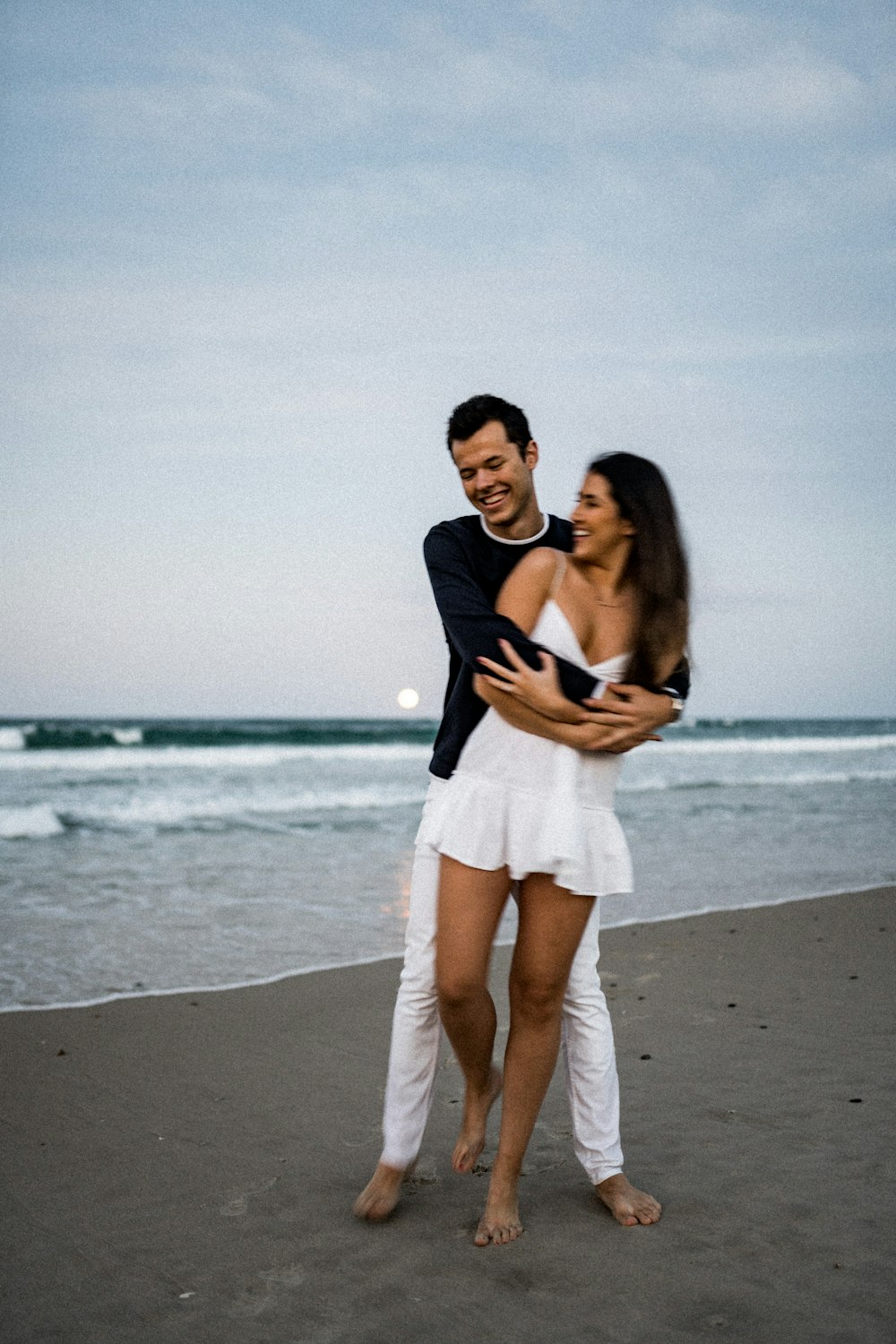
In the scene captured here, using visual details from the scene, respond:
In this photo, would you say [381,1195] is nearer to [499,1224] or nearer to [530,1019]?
[499,1224]

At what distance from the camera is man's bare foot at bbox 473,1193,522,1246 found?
8.00 feet

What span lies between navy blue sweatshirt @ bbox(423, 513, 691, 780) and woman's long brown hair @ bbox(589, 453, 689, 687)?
0.41ft

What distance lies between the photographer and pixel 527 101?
9.62 m

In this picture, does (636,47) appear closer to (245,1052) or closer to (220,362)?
(220,362)

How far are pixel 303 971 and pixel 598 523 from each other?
3.55 m

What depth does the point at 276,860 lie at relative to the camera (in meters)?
8.87

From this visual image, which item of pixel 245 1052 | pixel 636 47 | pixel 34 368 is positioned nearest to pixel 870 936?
pixel 245 1052

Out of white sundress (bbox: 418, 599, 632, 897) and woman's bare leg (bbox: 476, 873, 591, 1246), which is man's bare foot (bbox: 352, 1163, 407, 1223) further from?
white sundress (bbox: 418, 599, 632, 897)

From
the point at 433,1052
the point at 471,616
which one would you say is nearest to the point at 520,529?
the point at 471,616

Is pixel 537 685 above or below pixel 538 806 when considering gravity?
above

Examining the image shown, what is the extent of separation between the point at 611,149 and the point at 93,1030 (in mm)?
9299

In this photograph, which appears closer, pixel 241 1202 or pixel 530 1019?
pixel 530 1019

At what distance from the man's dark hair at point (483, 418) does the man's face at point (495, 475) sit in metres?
0.01

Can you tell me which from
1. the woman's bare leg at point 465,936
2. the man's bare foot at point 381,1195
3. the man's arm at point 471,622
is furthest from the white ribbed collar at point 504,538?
the man's bare foot at point 381,1195
